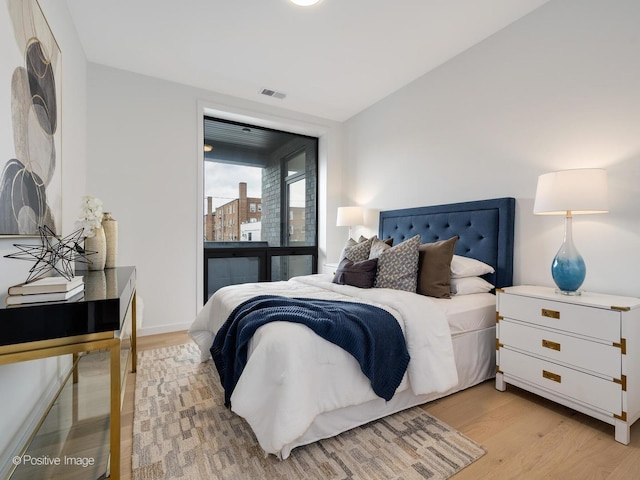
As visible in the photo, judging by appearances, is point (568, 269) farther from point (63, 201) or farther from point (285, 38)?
point (63, 201)

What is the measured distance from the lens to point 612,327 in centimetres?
165

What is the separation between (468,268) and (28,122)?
2.85 metres

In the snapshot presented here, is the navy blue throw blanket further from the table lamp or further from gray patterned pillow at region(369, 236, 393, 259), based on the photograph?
the table lamp

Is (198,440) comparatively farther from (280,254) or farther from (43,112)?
(280,254)

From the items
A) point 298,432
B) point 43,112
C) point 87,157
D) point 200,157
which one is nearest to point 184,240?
point 200,157

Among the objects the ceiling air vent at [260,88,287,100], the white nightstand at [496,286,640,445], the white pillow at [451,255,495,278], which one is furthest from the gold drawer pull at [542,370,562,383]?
the ceiling air vent at [260,88,287,100]

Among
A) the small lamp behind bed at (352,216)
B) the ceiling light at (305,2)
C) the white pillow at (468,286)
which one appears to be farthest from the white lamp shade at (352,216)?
the ceiling light at (305,2)

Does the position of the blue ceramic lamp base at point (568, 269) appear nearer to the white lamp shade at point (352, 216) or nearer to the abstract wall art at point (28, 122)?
the white lamp shade at point (352, 216)

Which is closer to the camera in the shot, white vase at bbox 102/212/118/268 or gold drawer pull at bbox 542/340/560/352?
gold drawer pull at bbox 542/340/560/352

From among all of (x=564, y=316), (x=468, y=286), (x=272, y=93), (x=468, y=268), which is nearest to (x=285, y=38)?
(x=272, y=93)

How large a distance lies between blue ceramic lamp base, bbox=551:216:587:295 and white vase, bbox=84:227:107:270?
2.87 m

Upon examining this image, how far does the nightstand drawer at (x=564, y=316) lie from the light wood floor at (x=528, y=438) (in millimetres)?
522

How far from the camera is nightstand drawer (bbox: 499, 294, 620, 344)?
167 cm

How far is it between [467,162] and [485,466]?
2.36m
